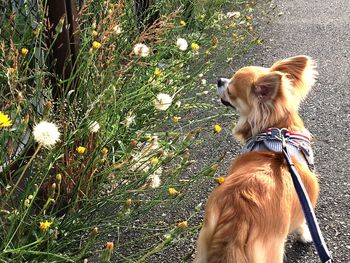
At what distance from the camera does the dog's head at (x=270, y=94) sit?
3045 mm

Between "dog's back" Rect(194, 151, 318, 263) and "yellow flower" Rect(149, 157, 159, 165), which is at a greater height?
"yellow flower" Rect(149, 157, 159, 165)

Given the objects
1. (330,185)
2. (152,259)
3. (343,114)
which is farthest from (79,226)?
(343,114)

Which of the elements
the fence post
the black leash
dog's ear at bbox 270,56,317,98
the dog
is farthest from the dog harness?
the fence post

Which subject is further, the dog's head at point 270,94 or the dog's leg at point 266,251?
the dog's head at point 270,94

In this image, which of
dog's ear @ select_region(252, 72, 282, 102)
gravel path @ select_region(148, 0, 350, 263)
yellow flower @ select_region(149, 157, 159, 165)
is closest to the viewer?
yellow flower @ select_region(149, 157, 159, 165)

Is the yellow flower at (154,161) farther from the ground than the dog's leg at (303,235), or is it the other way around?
the yellow flower at (154,161)

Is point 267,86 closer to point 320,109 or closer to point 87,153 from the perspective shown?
point 87,153

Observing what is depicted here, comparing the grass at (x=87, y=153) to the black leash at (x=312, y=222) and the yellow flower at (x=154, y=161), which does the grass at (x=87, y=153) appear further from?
the black leash at (x=312, y=222)

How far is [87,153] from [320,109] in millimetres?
3060

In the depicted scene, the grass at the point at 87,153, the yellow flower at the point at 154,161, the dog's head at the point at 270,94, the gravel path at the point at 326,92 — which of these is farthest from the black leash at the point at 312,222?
the gravel path at the point at 326,92

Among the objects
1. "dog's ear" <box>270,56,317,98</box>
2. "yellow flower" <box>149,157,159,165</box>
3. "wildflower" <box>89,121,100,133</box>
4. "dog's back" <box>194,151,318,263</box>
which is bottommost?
"dog's back" <box>194,151,318,263</box>

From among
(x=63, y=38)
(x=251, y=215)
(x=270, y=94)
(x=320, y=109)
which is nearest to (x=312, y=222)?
(x=251, y=215)

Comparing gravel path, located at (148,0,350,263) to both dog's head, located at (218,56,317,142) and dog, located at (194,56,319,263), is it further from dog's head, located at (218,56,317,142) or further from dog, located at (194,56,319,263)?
dog's head, located at (218,56,317,142)

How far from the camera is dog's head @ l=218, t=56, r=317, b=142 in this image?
9.99 feet
